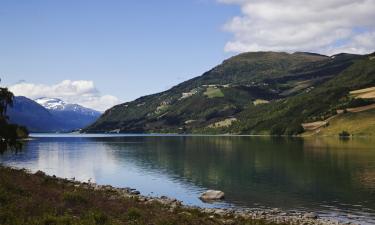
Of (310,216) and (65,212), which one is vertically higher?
(65,212)

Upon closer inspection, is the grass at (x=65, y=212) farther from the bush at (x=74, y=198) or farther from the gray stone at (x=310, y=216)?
the gray stone at (x=310, y=216)

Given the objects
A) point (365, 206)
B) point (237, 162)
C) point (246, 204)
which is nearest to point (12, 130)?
point (246, 204)

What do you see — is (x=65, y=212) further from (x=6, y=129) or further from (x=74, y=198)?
(x=6, y=129)

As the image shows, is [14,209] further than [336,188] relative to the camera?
No

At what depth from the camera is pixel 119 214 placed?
4284 centimetres

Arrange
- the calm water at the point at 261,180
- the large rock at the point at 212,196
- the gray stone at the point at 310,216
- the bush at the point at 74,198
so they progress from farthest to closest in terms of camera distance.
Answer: the large rock at the point at 212,196, the calm water at the point at 261,180, the gray stone at the point at 310,216, the bush at the point at 74,198

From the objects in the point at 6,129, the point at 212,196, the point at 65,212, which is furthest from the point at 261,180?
the point at 65,212

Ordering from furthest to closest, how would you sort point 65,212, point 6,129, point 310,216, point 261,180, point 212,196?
1. point 261,180
2. point 212,196
3. point 310,216
4. point 6,129
5. point 65,212

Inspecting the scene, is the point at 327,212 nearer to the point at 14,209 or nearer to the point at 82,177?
the point at 14,209

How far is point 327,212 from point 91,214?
39.7 metres

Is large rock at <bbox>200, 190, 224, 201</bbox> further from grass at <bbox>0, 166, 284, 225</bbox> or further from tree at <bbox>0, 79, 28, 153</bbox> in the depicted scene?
tree at <bbox>0, 79, 28, 153</bbox>

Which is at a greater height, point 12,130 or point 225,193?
point 12,130

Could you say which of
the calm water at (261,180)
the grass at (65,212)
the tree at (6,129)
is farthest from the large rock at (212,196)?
the tree at (6,129)

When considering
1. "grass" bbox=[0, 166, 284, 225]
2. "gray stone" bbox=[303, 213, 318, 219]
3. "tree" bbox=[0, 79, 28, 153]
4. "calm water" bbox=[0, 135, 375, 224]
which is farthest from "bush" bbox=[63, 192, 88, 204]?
"gray stone" bbox=[303, 213, 318, 219]
